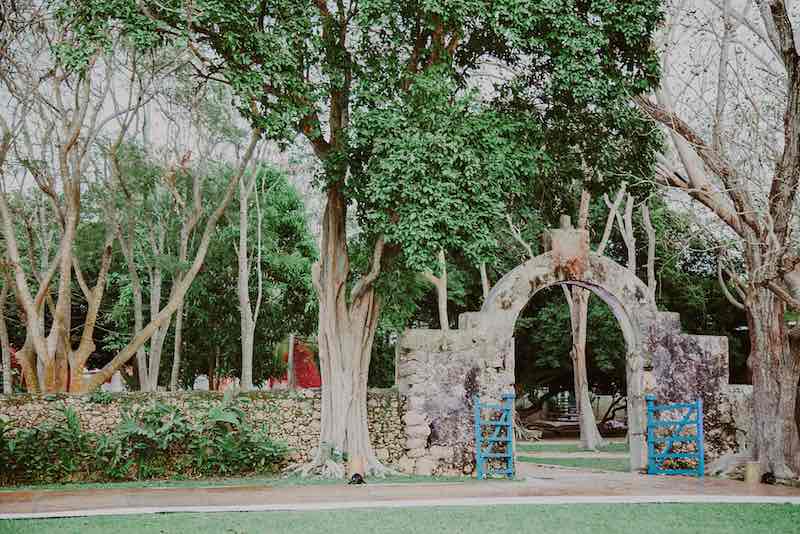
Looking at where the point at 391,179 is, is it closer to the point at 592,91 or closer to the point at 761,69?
the point at 592,91

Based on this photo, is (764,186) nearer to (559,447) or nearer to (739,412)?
(739,412)

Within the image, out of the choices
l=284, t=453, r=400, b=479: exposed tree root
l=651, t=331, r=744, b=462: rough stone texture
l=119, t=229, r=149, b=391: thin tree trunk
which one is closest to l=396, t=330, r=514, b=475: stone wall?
l=284, t=453, r=400, b=479: exposed tree root

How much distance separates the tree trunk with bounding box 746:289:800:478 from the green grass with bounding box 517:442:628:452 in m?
11.5

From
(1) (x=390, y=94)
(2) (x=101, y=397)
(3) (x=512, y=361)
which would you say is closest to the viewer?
(1) (x=390, y=94)

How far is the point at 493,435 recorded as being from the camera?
47.2 feet

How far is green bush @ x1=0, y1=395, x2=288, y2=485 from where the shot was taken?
13.6 metres

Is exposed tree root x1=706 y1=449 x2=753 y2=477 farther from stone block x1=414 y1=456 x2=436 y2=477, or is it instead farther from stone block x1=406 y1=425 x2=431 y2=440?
stone block x1=406 y1=425 x2=431 y2=440

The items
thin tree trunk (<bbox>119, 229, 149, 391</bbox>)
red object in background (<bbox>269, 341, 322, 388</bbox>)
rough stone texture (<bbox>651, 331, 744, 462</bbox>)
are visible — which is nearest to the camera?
rough stone texture (<bbox>651, 331, 744, 462</bbox>)

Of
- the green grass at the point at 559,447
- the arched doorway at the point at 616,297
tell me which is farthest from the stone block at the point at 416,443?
the green grass at the point at 559,447

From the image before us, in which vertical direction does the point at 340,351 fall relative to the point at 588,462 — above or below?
above

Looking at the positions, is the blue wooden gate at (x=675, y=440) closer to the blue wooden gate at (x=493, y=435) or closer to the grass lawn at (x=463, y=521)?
the blue wooden gate at (x=493, y=435)

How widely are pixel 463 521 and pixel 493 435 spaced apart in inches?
222

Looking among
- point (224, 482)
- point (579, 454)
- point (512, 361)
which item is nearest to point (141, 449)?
point (224, 482)

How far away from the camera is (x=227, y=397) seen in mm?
14812
